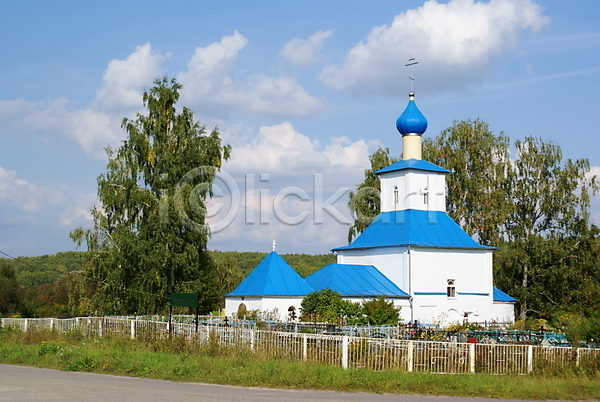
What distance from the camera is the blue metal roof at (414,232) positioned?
34.7 metres

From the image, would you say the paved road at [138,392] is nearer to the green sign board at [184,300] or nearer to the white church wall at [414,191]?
the green sign board at [184,300]

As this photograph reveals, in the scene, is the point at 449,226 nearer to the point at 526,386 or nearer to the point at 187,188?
the point at 187,188

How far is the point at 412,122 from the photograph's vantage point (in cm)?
3775

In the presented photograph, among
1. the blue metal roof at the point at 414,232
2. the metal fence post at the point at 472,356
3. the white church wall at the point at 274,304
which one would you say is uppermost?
the blue metal roof at the point at 414,232

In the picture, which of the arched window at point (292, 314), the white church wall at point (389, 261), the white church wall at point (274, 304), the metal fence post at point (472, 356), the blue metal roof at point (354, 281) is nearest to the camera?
the metal fence post at point (472, 356)

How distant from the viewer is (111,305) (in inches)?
1299

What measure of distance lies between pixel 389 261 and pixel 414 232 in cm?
189

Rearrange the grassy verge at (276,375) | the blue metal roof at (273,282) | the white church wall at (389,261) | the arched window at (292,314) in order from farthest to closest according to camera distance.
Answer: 1. the white church wall at (389,261)
2. the blue metal roof at (273,282)
3. the arched window at (292,314)
4. the grassy verge at (276,375)

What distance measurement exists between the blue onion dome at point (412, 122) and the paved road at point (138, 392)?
26.5 metres

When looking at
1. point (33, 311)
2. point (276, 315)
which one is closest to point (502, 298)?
point (276, 315)

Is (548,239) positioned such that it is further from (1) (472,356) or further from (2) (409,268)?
(1) (472,356)

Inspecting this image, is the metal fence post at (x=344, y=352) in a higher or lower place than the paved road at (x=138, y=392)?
higher

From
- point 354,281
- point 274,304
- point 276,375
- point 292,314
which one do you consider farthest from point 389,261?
point 276,375

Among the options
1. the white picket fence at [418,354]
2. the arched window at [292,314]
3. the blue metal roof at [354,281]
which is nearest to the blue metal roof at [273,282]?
the arched window at [292,314]
